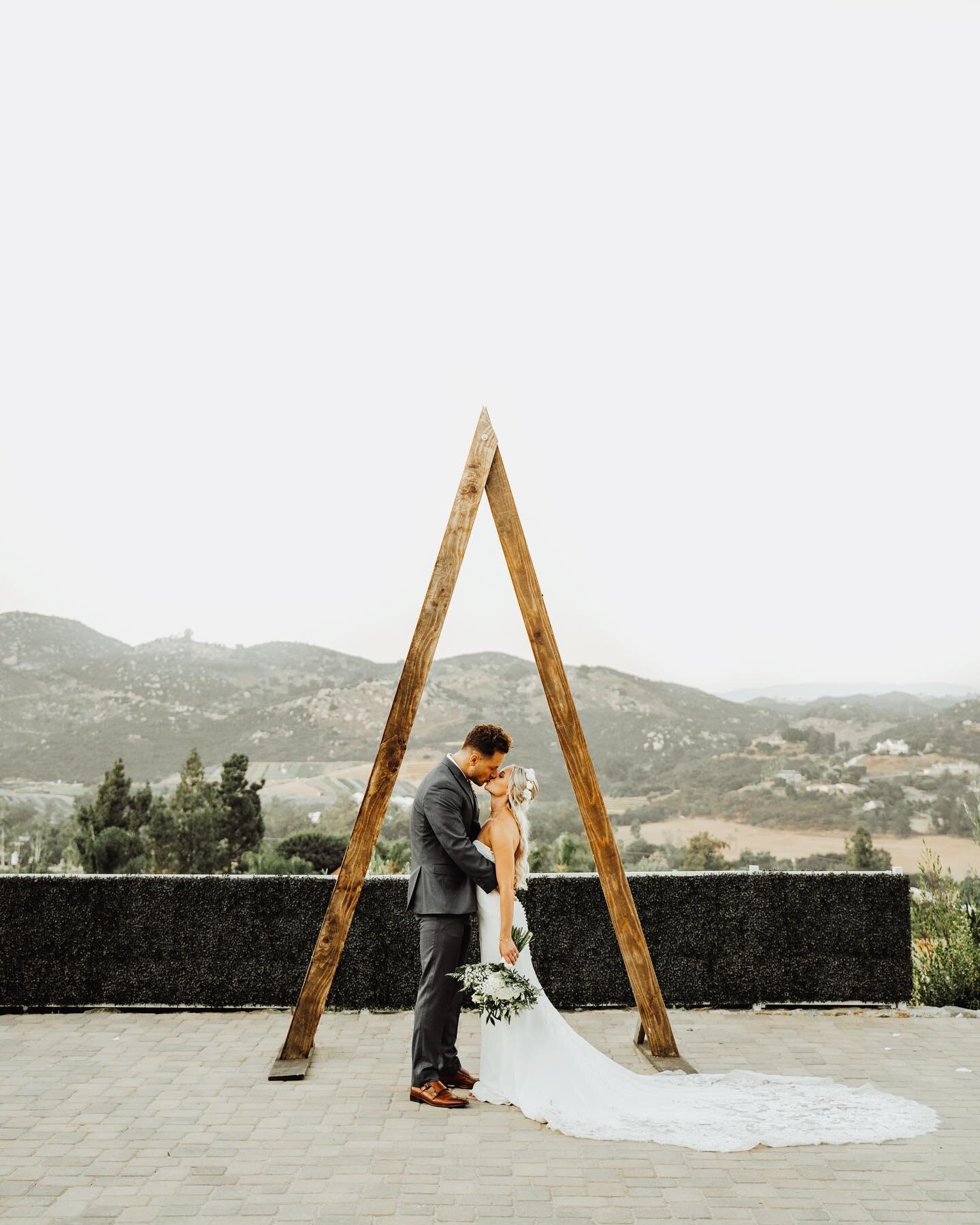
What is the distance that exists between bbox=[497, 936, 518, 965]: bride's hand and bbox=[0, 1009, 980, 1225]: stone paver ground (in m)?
0.65

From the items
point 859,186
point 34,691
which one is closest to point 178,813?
point 34,691


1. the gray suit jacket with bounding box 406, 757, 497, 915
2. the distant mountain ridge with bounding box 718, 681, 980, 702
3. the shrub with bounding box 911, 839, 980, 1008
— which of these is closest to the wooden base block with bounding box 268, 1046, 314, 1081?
the gray suit jacket with bounding box 406, 757, 497, 915

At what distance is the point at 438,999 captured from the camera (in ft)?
17.1

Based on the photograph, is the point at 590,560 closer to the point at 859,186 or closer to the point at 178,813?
the point at 859,186

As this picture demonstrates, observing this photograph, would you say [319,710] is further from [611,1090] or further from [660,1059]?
[611,1090]

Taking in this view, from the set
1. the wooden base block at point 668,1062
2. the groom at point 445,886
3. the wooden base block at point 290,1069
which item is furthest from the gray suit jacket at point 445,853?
the wooden base block at point 668,1062

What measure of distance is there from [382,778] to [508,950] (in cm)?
103

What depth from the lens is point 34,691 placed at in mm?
25438

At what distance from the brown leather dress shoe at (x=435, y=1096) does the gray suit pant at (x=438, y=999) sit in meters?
0.03

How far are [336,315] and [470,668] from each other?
861cm

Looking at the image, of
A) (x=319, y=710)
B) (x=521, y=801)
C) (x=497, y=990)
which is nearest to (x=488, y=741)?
(x=521, y=801)

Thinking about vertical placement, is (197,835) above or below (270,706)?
below

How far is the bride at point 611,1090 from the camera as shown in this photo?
184 inches

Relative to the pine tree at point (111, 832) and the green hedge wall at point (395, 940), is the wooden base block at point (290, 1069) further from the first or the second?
the pine tree at point (111, 832)
